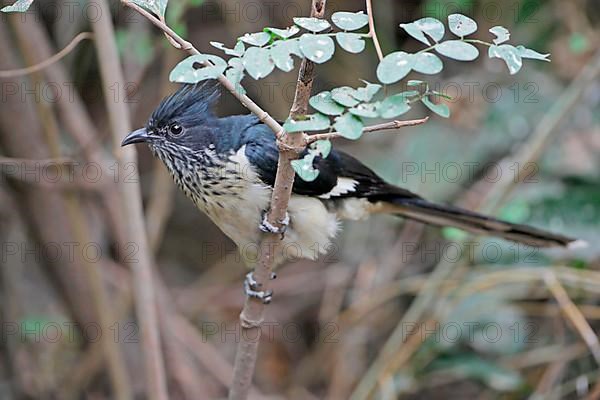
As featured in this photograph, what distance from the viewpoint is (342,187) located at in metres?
2.99

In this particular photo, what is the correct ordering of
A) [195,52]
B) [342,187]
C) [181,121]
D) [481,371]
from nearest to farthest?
[195,52] → [181,121] → [342,187] → [481,371]

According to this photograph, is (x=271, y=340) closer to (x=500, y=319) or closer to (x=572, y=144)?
(x=500, y=319)

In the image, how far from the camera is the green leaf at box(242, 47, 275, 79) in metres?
1.46

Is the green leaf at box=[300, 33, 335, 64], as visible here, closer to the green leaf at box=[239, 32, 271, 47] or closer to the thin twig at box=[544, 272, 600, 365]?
the green leaf at box=[239, 32, 271, 47]

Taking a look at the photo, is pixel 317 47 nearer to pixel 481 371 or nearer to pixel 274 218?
pixel 274 218

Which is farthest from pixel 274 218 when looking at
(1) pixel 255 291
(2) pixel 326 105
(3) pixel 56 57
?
(3) pixel 56 57

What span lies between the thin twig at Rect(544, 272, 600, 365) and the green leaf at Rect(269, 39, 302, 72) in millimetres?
2203

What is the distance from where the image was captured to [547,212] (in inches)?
143

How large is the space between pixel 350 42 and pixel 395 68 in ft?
0.31

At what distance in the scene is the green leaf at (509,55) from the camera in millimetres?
1536

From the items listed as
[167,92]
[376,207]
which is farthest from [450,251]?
[167,92]

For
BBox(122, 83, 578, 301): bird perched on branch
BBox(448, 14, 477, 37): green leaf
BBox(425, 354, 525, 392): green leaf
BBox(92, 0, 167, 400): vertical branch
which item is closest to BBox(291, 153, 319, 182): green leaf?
BBox(448, 14, 477, 37): green leaf

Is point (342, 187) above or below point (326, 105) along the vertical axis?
below

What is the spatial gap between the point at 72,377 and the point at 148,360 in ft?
4.81
